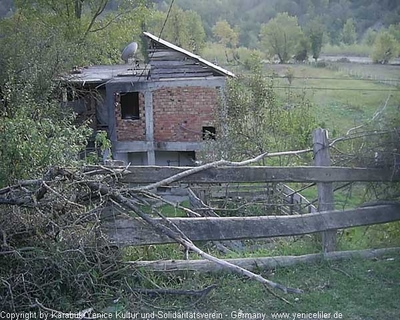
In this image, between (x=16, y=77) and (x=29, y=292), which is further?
(x=16, y=77)

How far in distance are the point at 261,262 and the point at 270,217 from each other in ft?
1.36

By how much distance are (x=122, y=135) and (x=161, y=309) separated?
1582 cm

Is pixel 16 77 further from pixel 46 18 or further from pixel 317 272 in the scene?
pixel 46 18

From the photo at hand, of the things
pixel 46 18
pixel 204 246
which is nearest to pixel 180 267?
pixel 204 246

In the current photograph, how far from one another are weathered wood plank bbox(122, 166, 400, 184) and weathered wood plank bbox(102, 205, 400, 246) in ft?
1.15

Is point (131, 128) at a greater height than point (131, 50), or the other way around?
point (131, 50)

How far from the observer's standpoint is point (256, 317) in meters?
3.68

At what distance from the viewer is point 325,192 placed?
4.84 meters

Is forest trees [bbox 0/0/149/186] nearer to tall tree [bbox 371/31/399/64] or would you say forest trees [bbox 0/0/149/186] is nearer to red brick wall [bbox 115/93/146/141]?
red brick wall [bbox 115/93/146/141]

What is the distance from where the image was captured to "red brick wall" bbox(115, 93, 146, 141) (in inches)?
752

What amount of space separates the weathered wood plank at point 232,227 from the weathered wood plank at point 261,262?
0.76 ft

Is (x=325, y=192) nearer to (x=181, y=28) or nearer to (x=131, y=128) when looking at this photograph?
(x=131, y=128)

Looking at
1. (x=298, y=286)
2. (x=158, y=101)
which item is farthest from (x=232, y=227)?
(x=158, y=101)

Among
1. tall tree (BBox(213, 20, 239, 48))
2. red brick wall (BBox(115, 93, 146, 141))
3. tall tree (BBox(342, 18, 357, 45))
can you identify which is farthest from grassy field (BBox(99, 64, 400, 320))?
tall tree (BBox(213, 20, 239, 48))
